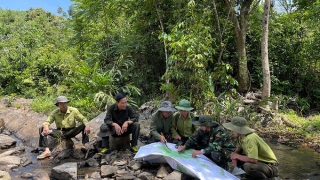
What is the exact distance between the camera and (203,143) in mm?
4418

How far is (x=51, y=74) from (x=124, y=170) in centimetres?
861

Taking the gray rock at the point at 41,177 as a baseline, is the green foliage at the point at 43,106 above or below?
above

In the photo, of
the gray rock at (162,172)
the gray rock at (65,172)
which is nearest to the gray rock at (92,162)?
the gray rock at (65,172)

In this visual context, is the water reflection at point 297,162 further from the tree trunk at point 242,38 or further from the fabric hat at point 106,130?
the tree trunk at point 242,38

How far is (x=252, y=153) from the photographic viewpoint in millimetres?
3652

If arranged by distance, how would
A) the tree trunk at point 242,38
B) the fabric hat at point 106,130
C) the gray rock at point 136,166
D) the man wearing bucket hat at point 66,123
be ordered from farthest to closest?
1. the tree trunk at point 242,38
2. the man wearing bucket hat at point 66,123
3. the fabric hat at point 106,130
4. the gray rock at point 136,166

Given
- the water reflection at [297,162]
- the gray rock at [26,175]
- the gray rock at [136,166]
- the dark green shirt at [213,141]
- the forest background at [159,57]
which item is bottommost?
the water reflection at [297,162]

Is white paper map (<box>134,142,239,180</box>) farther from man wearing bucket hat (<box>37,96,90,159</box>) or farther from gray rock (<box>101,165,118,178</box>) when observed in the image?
man wearing bucket hat (<box>37,96,90,159</box>)

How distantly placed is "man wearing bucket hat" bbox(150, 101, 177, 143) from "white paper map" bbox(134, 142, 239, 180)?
388 mm

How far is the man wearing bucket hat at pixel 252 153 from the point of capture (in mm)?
3677

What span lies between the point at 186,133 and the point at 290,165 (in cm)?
208

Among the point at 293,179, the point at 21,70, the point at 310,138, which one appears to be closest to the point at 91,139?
the point at 293,179

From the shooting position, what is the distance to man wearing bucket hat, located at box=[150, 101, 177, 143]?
4.90 meters

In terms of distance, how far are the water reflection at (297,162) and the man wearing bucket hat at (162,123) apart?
201 centimetres
